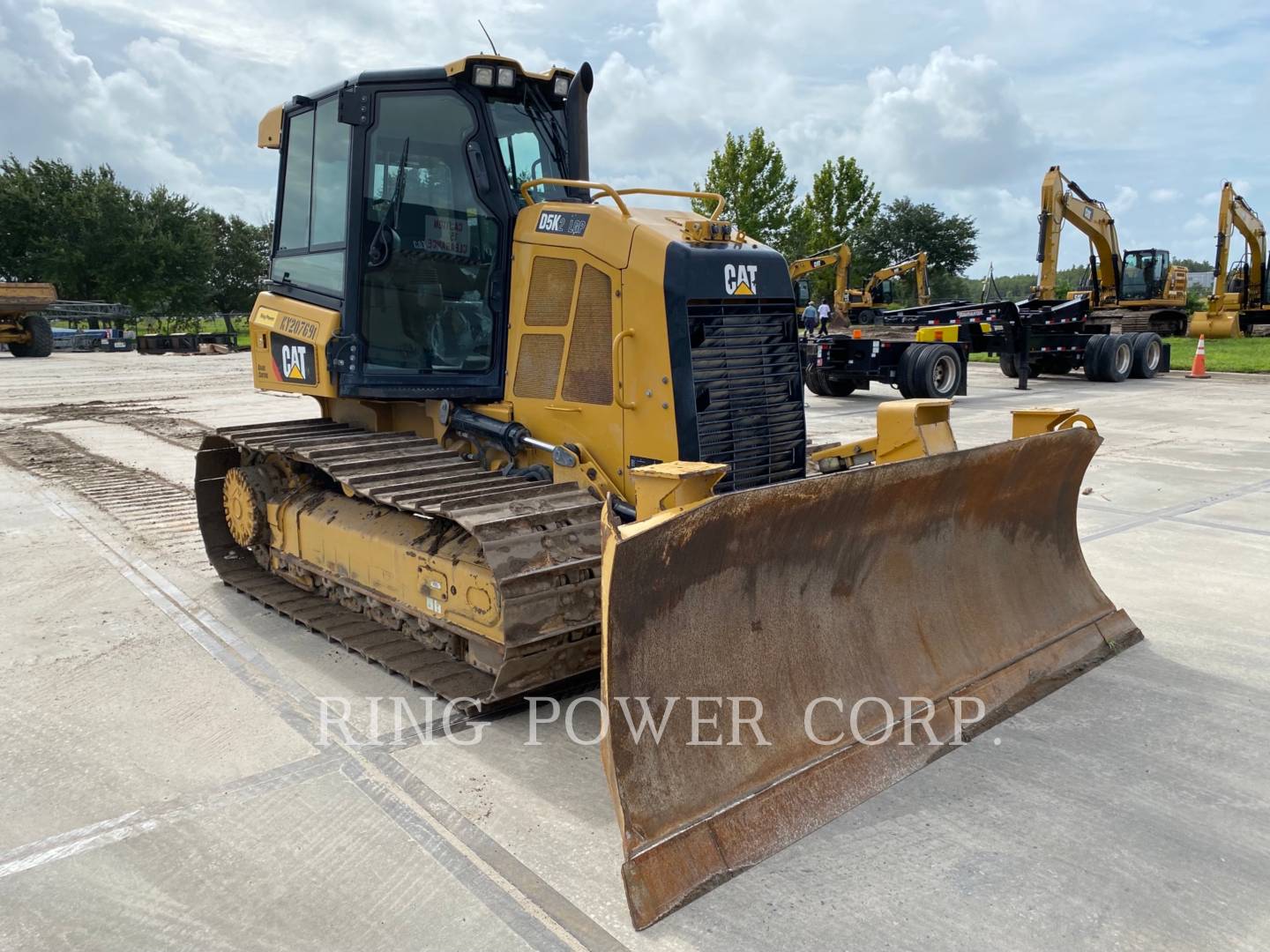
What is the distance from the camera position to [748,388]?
4.77 metres

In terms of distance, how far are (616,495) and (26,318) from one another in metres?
33.3

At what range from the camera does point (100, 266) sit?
155ft

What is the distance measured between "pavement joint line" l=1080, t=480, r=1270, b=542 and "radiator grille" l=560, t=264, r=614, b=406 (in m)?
4.34

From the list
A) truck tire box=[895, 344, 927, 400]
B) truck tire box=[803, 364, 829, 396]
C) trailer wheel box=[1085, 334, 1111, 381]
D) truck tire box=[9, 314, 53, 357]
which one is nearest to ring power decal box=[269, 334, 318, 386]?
truck tire box=[895, 344, 927, 400]

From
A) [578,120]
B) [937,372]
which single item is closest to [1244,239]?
[937,372]

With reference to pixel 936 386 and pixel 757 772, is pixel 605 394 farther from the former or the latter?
pixel 936 386

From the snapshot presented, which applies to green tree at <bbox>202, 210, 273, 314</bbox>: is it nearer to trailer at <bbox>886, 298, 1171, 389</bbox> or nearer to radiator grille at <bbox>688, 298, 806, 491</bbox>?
trailer at <bbox>886, 298, 1171, 389</bbox>

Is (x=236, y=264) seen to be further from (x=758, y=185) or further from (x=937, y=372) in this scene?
(x=937, y=372)

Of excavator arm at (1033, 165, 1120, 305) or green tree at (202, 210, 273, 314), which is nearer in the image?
excavator arm at (1033, 165, 1120, 305)

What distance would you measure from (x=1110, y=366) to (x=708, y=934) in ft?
67.1

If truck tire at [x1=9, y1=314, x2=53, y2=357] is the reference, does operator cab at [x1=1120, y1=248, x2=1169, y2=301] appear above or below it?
above

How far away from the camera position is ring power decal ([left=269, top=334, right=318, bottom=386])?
5559 mm

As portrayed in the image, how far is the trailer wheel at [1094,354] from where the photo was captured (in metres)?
20.3

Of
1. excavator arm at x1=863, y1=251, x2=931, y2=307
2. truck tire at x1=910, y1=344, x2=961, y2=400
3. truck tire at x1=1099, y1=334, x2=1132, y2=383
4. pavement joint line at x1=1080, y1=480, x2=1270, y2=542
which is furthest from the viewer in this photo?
excavator arm at x1=863, y1=251, x2=931, y2=307
